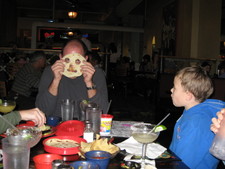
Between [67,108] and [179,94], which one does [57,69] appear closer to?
[67,108]

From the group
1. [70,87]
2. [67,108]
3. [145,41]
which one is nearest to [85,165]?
[67,108]

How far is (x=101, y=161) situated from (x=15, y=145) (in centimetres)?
35

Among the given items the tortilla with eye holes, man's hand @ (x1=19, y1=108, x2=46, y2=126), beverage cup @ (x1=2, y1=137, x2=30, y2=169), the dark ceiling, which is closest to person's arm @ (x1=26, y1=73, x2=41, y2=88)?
the tortilla with eye holes

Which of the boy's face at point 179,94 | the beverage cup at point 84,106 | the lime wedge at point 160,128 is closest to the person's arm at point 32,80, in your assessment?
the beverage cup at point 84,106

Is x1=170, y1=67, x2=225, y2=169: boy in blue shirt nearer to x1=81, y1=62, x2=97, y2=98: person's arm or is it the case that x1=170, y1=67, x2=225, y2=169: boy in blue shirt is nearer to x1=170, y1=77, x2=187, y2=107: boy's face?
x1=170, y1=77, x2=187, y2=107: boy's face

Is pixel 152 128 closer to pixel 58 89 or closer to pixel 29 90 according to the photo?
pixel 58 89

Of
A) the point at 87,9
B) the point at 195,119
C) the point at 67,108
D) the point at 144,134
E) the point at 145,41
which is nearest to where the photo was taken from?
the point at 144,134

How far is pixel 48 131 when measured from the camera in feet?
5.57

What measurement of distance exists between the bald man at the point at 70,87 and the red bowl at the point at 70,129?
440 millimetres

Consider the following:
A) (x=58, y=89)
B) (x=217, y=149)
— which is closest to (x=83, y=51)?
(x=58, y=89)

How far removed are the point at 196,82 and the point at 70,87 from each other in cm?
129

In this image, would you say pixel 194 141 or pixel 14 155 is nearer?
pixel 14 155

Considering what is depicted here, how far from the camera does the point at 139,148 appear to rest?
1476 millimetres

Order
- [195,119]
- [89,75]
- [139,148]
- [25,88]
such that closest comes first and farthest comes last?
[139,148], [195,119], [89,75], [25,88]
